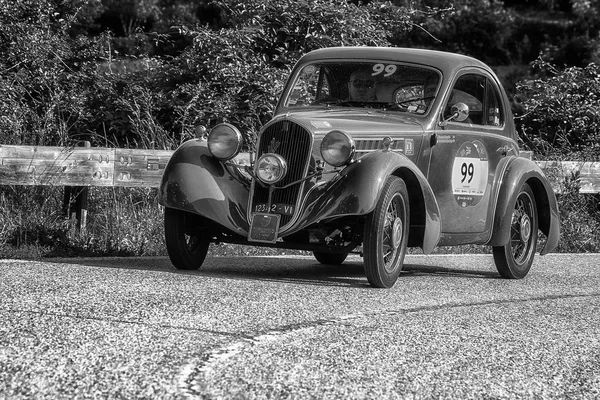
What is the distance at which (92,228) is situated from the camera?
1064 cm

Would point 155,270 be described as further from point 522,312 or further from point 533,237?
point 533,237

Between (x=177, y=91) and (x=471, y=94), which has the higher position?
(x=471, y=94)

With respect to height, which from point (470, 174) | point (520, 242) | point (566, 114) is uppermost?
point (470, 174)

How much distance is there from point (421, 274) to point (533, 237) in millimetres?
1198

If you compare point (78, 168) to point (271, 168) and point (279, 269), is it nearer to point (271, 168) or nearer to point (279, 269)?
point (279, 269)

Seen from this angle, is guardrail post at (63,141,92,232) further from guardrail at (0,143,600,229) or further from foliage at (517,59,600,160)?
foliage at (517,59,600,160)

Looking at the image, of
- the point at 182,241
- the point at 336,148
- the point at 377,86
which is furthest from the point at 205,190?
the point at 377,86

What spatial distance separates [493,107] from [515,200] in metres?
0.92

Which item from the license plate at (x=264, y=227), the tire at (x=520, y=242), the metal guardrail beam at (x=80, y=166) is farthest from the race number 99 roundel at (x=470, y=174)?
the metal guardrail beam at (x=80, y=166)

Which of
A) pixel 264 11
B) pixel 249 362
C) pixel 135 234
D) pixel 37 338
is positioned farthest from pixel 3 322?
pixel 264 11

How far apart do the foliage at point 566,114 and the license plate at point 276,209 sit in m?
8.75

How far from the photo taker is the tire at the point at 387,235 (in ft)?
23.8

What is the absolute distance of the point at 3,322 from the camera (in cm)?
491

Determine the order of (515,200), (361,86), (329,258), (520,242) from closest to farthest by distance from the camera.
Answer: (361,86) → (515,200) → (520,242) → (329,258)
